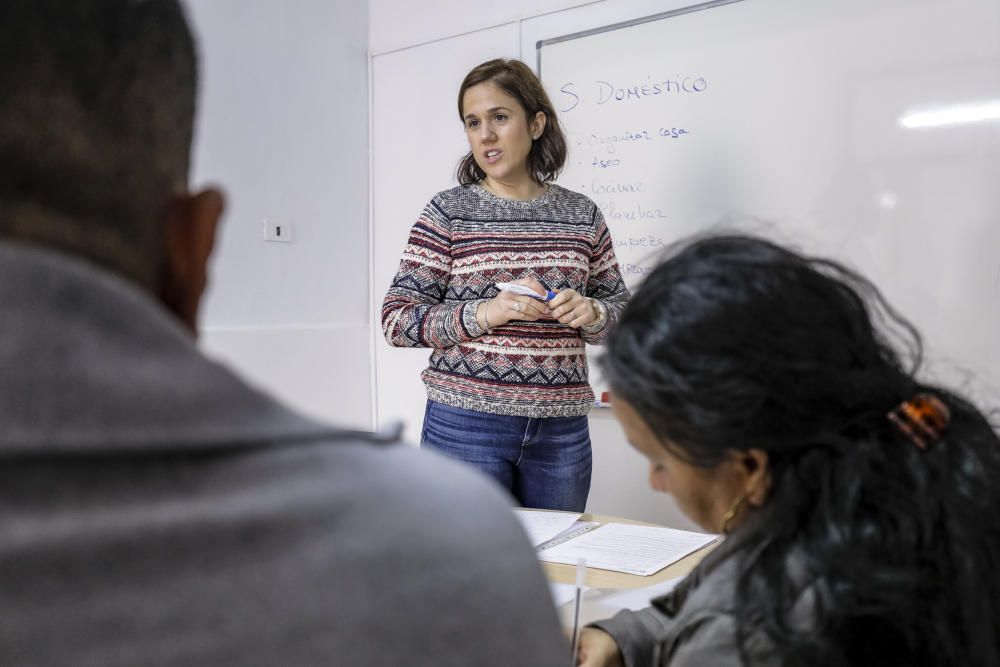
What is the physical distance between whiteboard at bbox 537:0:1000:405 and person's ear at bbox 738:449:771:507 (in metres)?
1.17

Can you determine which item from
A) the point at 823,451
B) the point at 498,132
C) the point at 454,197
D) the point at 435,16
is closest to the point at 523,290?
the point at 454,197

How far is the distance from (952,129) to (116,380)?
7.82 feet

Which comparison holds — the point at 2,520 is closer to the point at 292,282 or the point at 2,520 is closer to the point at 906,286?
the point at 906,286

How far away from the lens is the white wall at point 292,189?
2.85 metres

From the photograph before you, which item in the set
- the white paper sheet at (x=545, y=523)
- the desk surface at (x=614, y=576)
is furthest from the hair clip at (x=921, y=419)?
the white paper sheet at (x=545, y=523)

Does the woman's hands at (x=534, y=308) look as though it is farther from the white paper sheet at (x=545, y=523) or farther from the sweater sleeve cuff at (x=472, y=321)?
the white paper sheet at (x=545, y=523)

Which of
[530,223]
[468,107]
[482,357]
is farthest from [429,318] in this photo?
[468,107]

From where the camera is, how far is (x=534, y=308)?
69.7 inches

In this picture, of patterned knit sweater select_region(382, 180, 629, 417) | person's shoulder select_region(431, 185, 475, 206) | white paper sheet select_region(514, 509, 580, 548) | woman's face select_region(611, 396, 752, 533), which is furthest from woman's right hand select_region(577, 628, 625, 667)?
person's shoulder select_region(431, 185, 475, 206)

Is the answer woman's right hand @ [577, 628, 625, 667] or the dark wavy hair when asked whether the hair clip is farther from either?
woman's right hand @ [577, 628, 625, 667]

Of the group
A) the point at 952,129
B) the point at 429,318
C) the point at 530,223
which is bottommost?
the point at 429,318

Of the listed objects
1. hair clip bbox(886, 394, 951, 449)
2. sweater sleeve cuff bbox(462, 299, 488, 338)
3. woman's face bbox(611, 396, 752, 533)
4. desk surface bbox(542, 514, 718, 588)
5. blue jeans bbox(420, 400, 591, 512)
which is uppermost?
sweater sleeve cuff bbox(462, 299, 488, 338)

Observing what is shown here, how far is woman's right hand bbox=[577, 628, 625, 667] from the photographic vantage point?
0.99m

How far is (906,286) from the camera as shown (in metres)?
2.31
